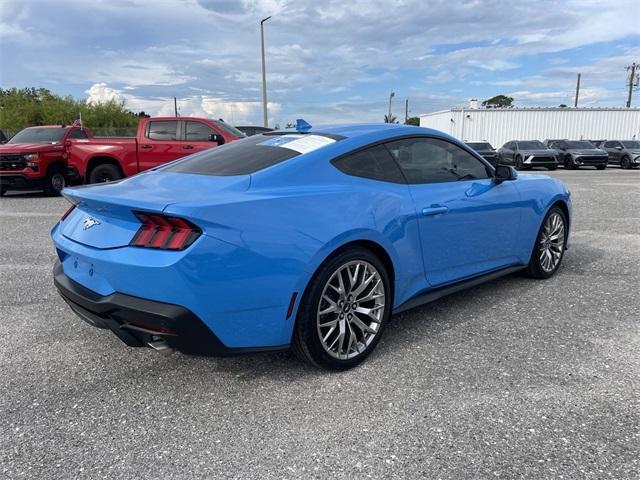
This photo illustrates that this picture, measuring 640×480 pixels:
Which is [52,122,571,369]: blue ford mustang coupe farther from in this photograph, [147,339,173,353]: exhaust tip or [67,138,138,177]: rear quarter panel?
[67,138,138,177]: rear quarter panel

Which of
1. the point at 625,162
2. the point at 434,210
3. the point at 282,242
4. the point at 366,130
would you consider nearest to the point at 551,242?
the point at 434,210

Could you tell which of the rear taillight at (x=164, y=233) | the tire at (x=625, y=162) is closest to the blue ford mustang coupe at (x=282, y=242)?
the rear taillight at (x=164, y=233)

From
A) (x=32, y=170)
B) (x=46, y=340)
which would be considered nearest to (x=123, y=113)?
(x=32, y=170)

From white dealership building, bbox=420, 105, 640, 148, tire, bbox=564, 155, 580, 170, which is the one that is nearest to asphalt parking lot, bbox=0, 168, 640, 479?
tire, bbox=564, 155, 580, 170

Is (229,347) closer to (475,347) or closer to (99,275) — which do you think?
(99,275)

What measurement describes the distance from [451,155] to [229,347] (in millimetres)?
2278

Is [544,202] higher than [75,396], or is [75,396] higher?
[544,202]

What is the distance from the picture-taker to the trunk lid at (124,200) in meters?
2.51

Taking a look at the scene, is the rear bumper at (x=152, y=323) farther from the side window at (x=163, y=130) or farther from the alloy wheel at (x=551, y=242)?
the side window at (x=163, y=130)

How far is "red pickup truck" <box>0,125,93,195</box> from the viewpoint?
11.4 metres

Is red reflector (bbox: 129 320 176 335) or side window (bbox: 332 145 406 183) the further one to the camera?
side window (bbox: 332 145 406 183)

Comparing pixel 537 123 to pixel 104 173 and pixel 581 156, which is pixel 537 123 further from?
pixel 104 173

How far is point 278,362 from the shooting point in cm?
314

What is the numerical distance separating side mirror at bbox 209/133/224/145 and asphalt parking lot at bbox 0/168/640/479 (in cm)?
744
